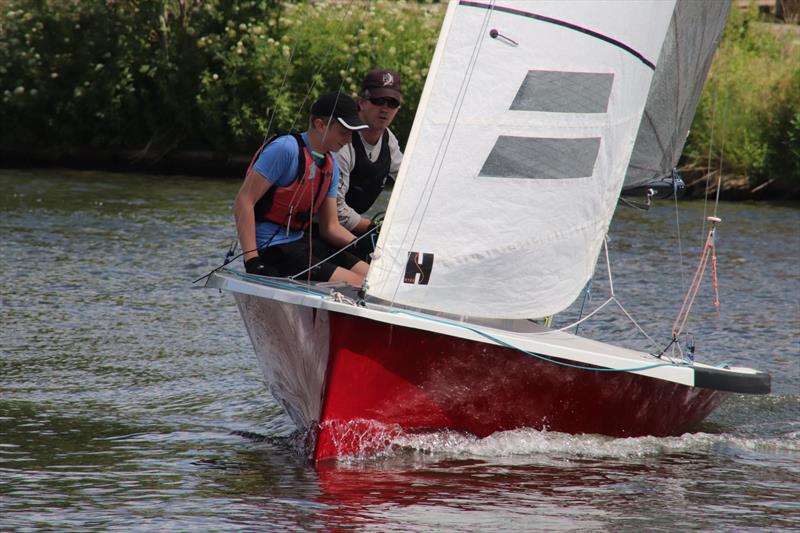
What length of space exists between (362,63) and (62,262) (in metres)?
10.5

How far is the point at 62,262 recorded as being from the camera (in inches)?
502

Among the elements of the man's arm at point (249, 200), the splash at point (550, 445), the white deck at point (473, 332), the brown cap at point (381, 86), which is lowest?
the splash at point (550, 445)

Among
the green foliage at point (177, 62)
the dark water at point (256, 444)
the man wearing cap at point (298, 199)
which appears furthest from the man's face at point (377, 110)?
the green foliage at point (177, 62)

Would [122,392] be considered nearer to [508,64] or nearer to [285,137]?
[285,137]

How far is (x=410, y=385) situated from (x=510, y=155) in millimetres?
1168

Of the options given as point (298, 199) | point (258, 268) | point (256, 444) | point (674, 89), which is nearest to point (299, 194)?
point (298, 199)

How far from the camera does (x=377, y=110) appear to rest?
6.95 meters

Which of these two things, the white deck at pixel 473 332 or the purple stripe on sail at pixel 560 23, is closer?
the white deck at pixel 473 332

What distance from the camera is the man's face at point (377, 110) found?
692 centimetres

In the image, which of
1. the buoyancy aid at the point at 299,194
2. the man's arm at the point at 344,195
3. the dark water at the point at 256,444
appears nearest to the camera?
the dark water at the point at 256,444

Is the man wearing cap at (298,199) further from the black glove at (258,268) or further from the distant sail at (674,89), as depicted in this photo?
the distant sail at (674,89)

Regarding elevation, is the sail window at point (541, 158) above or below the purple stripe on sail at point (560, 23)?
below

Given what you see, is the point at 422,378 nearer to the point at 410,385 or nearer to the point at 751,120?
the point at 410,385

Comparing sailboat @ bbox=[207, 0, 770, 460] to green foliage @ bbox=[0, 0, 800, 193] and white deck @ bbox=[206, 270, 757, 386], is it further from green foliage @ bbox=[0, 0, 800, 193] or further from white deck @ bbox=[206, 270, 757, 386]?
green foliage @ bbox=[0, 0, 800, 193]
